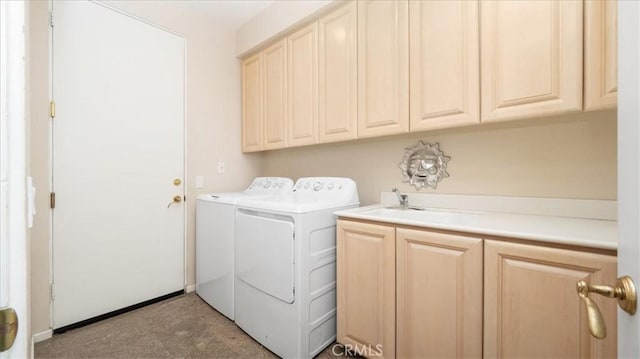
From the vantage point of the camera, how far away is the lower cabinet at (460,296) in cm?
96

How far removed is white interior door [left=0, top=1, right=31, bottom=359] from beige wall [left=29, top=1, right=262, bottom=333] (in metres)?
1.97

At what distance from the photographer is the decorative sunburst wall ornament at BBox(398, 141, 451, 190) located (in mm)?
1867

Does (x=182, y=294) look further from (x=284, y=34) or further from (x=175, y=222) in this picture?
(x=284, y=34)

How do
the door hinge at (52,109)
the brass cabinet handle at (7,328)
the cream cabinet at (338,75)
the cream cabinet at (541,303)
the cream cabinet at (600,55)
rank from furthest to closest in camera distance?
the cream cabinet at (338,75)
the door hinge at (52,109)
the cream cabinet at (600,55)
the cream cabinet at (541,303)
the brass cabinet handle at (7,328)

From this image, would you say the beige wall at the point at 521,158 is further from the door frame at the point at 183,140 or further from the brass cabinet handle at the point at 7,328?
the brass cabinet handle at the point at 7,328

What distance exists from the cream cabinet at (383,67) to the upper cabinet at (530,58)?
0.43 meters

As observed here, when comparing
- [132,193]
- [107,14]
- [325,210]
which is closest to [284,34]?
[107,14]

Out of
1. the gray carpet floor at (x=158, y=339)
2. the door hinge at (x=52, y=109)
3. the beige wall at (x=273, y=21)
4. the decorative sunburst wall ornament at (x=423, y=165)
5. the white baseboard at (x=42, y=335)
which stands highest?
the beige wall at (x=273, y=21)

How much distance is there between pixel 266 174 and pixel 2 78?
2779 millimetres

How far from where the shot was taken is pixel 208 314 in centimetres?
214

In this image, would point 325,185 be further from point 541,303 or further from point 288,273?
point 541,303

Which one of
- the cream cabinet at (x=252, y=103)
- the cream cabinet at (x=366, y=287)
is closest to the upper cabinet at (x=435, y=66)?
the cream cabinet at (x=252, y=103)
